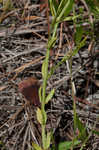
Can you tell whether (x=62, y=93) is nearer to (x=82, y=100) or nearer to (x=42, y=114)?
(x=82, y=100)

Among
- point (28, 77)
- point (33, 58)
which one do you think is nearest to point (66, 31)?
point (33, 58)

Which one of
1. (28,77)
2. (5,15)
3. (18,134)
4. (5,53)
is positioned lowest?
(18,134)

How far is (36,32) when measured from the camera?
5.41 feet

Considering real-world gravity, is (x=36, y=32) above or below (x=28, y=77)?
above

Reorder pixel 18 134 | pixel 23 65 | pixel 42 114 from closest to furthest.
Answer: pixel 42 114, pixel 18 134, pixel 23 65

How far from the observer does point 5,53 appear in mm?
1596

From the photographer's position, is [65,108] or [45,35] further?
[45,35]

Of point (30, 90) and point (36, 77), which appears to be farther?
point (36, 77)

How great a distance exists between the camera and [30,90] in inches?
53.1

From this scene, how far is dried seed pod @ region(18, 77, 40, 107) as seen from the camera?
1351 millimetres

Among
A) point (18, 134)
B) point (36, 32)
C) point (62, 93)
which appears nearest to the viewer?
point (18, 134)

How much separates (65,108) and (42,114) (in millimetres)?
356

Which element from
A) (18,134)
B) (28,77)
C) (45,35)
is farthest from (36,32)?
(18,134)

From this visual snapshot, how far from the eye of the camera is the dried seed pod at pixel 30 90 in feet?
4.43
